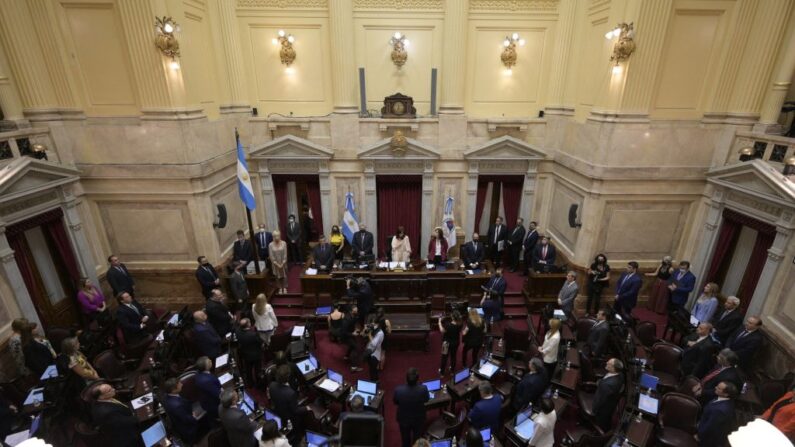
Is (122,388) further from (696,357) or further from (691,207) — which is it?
(691,207)

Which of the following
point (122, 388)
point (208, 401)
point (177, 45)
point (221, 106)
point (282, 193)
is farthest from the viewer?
point (282, 193)

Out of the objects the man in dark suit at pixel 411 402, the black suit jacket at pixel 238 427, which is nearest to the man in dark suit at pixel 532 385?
the man in dark suit at pixel 411 402

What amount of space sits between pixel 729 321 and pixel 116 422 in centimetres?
1001

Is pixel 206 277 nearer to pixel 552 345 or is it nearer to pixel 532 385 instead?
pixel 532 385

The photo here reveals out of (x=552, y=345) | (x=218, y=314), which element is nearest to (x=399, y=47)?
(x=218, y=314)

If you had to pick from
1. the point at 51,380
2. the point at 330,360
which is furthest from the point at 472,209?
the point at 51,380

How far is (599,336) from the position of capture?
704 centimetres

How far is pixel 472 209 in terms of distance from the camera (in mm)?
11648

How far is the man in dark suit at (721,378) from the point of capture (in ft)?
18.6

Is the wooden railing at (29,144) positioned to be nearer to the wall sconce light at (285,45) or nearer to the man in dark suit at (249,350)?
the man in dark suit at (249,350)

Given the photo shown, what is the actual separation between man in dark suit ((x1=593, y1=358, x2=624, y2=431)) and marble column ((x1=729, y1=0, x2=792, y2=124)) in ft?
21.7

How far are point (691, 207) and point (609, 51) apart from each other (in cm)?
417

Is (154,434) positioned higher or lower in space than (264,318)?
lower

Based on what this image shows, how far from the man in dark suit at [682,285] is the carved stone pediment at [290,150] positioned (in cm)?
898
